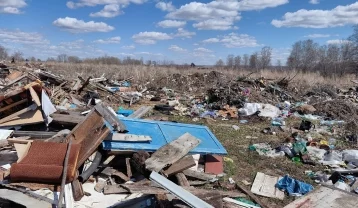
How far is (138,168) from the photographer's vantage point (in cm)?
468

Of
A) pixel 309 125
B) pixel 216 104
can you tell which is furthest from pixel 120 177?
pixel 216 104

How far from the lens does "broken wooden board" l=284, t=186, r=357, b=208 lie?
302 centimetres

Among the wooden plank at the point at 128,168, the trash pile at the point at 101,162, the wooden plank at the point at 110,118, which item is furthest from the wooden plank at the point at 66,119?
the wooden plank at the point at 128,168

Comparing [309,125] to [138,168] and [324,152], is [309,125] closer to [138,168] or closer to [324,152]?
[324,152]

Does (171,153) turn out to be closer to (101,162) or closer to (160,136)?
(160,136)

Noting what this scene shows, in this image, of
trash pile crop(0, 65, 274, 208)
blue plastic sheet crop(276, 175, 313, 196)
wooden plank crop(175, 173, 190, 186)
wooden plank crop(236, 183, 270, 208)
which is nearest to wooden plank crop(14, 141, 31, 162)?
trash pile crop(0, 65, 274, 208)

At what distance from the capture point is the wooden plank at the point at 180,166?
4707 millimetres

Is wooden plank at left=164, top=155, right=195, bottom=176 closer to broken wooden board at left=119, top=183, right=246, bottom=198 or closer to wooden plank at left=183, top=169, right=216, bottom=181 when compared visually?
wooden plank at left=183, top=169, right=216, bottom=181

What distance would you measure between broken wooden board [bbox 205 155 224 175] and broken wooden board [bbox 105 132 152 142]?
119cm

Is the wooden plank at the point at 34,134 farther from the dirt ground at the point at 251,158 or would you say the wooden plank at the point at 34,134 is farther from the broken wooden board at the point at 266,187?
the broken wooden board at the point at 266,187

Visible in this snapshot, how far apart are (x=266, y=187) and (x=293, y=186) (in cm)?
44

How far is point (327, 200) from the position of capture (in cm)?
310

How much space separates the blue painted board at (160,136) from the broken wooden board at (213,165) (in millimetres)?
167

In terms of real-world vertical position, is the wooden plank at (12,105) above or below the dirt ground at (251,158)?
above
